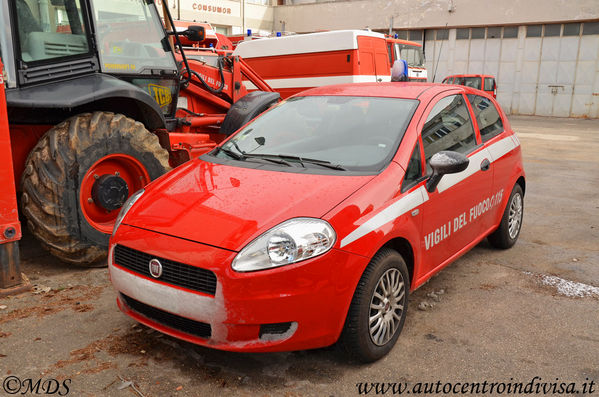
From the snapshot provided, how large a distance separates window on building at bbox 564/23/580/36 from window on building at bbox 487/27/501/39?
3097mm

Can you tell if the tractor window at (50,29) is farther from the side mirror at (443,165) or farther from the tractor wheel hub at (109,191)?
the side mirror at (443,165)

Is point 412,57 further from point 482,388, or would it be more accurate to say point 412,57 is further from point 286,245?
point 286,245

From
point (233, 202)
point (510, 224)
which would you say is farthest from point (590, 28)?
point (233, 202)

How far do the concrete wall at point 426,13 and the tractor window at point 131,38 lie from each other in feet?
82.9

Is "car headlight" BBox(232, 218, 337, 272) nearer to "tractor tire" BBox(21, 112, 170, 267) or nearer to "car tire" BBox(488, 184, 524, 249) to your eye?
"tractor tire" BBox(21, 112, 170, 267)

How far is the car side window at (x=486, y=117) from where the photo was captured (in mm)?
4461

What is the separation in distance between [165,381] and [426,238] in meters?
1.82

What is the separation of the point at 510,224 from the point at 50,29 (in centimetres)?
444

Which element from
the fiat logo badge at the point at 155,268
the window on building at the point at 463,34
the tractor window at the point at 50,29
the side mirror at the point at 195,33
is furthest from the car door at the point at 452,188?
the window on building at the point at 463,34

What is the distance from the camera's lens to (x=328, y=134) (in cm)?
374

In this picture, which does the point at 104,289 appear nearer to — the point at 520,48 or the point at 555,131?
the point at 555,131

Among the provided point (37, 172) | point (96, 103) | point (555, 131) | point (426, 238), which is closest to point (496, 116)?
point (426, 238)

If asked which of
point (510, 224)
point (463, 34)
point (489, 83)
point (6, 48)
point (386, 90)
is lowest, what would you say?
point (510, 224)

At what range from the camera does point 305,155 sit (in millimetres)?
3539
